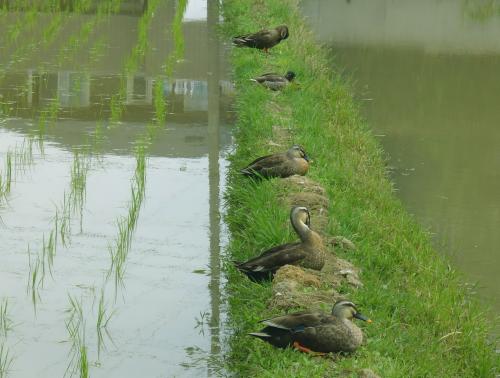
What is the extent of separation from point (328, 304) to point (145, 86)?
7.33 meters

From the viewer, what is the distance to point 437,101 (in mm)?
13469

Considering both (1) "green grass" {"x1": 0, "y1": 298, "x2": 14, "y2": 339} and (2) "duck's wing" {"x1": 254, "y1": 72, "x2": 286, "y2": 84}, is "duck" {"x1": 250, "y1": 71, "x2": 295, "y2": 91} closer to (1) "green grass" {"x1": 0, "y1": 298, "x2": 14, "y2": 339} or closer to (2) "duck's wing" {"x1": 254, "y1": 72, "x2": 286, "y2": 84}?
(2) "duck's wing" {"x1": 254, "y1": 72, "x2": 286, "y2": 84}

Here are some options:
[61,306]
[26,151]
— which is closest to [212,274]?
[61,306]

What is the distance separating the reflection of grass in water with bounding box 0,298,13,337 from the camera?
Answer: 5.88 metres

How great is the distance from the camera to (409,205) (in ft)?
30.2

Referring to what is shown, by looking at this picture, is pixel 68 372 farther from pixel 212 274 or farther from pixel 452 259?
pixel 452 259

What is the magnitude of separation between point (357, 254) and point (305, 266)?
2.47 ft

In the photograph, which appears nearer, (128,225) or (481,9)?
(128,225)

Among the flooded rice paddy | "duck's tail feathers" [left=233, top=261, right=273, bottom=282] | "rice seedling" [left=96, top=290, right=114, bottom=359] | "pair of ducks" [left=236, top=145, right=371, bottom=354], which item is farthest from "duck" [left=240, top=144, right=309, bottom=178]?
"rice seedling" [left=96, top=290, right=114, bottom=359]

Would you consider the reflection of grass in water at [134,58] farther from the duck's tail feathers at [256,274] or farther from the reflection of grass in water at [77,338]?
the reflection of grass in water at [77,338]

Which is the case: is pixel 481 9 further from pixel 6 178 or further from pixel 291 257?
pixel 291 257

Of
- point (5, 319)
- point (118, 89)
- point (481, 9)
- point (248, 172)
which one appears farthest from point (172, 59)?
point (5, 319)

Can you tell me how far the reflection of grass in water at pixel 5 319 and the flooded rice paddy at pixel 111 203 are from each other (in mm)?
10

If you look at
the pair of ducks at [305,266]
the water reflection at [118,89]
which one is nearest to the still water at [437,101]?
the pair of ducks at [305,266]
